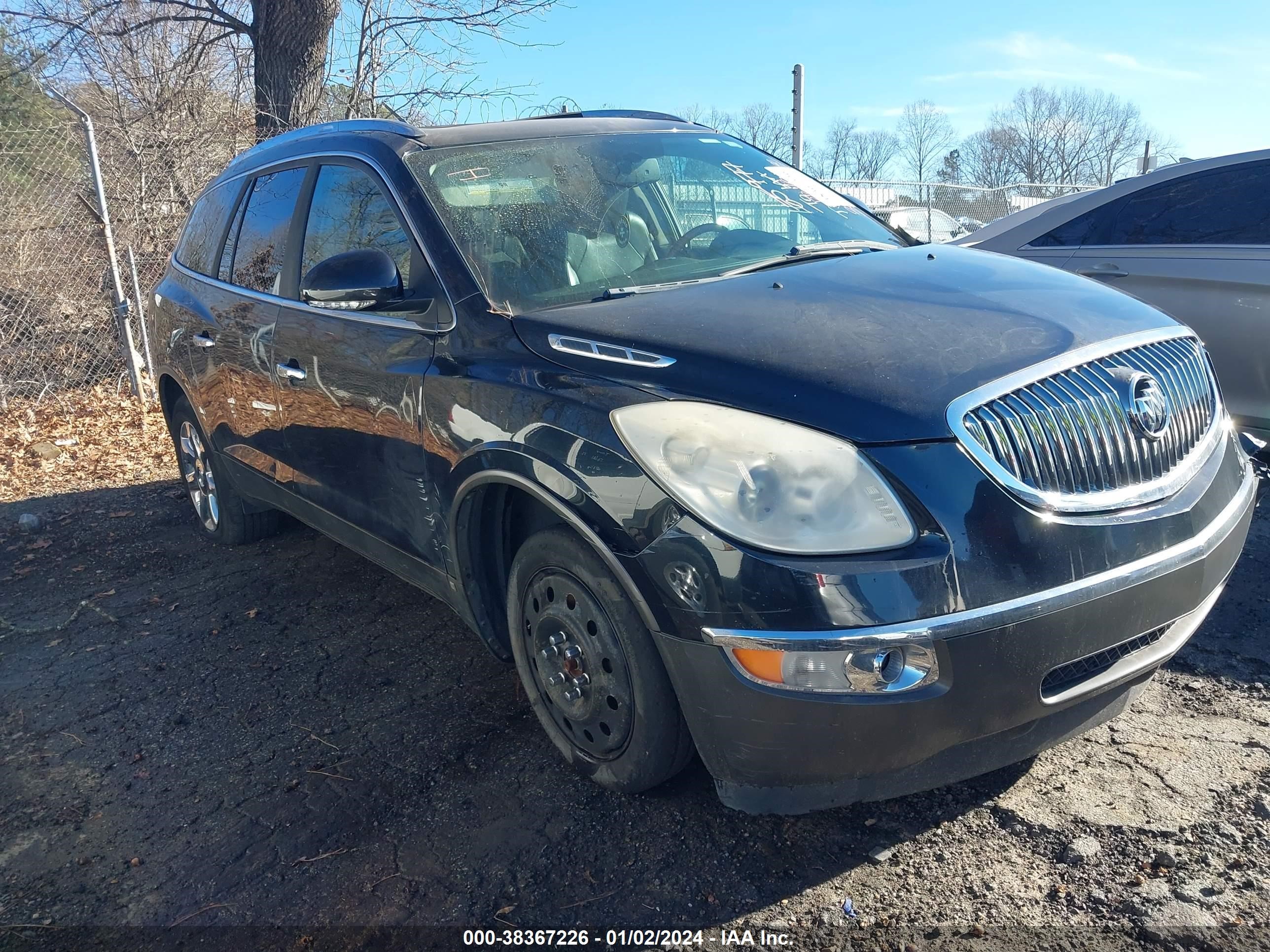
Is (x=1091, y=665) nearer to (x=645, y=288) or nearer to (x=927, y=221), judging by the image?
(x=645, y=288)

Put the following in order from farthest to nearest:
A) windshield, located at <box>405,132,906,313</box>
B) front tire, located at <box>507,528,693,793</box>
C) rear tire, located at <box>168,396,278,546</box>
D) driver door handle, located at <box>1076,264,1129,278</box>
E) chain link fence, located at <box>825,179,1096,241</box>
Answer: chain link fence, located at <box>825,179,1096,241</box>
driver door handle, located at <box>1076,264,1129,278</box>
rear tire, located at <box>168,396,278,546</box>
windshield, located at <box>405,132,906,313</box>
front tire, located at <box>507,528,693,793</box>

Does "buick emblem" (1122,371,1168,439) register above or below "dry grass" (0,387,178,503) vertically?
above

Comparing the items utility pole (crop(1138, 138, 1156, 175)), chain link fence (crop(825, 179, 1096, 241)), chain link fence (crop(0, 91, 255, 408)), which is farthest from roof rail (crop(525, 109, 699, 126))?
utility pole (crop(1138, 138, 1156, 175))

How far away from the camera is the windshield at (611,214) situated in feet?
10.0

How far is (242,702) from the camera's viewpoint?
3.54 m

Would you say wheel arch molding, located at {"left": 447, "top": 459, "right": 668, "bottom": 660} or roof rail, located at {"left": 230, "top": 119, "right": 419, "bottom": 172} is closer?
wheel arch molding, located at {"left": 447, "top": 459, "right": 668, "bottom": 660}

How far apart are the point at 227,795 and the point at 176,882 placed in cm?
40

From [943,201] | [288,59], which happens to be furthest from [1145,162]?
[288,59]

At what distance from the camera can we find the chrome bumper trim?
2016mm

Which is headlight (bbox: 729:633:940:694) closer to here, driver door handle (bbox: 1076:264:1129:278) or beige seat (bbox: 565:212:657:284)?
beige seat (bbox: 565:212:657:284)

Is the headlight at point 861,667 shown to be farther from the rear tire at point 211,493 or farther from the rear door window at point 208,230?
the rear door window at point 208,230

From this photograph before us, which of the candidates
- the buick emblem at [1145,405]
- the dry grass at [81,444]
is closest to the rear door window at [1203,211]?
the buick emblem at [1145,405]

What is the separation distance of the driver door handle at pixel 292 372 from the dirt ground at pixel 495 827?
42.5 inches

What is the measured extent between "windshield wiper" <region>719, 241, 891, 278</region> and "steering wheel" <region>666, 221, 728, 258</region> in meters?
0.24
